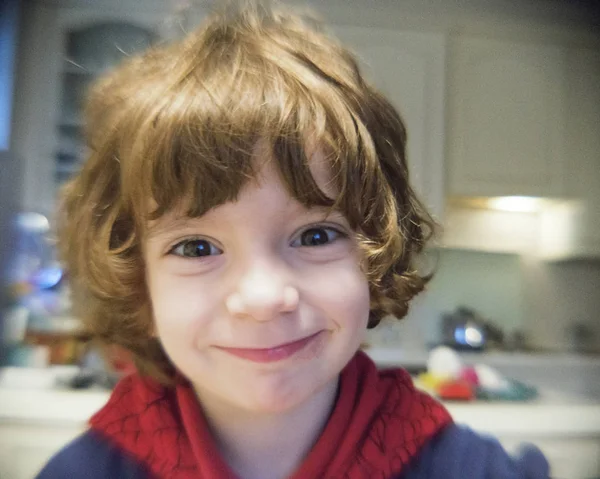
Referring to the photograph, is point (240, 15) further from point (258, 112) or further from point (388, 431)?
point (388, 431)

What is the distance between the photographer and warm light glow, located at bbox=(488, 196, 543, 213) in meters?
1.26

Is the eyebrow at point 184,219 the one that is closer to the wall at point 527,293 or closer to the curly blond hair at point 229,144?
the curly blond hair at point 229,144

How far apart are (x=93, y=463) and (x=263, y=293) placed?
0.22 meters

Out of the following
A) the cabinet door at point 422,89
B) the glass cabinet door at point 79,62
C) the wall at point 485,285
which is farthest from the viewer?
the wall at point 485,285

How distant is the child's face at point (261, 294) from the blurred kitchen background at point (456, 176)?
0.61 ft

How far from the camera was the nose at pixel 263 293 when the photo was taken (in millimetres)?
275

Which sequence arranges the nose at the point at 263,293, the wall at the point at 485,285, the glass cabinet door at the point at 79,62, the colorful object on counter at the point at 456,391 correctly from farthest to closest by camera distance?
the wall at the point at 485,285, the colorful object on counter at the point at 456,391, the glass cabinet door at the point at 79,62, the nose at the point at 263,293

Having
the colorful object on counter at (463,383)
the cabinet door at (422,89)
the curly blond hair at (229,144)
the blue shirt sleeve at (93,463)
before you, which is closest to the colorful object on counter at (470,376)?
the colorful object on counter at (463,383)

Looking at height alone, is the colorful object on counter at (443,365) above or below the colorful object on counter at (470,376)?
above

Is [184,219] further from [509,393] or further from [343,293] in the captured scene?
[509,393]

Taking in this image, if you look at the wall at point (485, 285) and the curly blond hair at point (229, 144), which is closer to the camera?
the curly blond hair at point (229, 144)

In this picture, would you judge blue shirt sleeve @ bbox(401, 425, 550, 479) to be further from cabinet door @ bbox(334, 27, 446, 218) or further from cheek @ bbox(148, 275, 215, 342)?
cabinet door @ bbox(334, 27, 446, 218)

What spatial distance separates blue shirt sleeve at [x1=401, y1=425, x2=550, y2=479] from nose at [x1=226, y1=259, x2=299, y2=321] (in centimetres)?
18

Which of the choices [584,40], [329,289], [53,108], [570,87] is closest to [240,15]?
[329,289]
